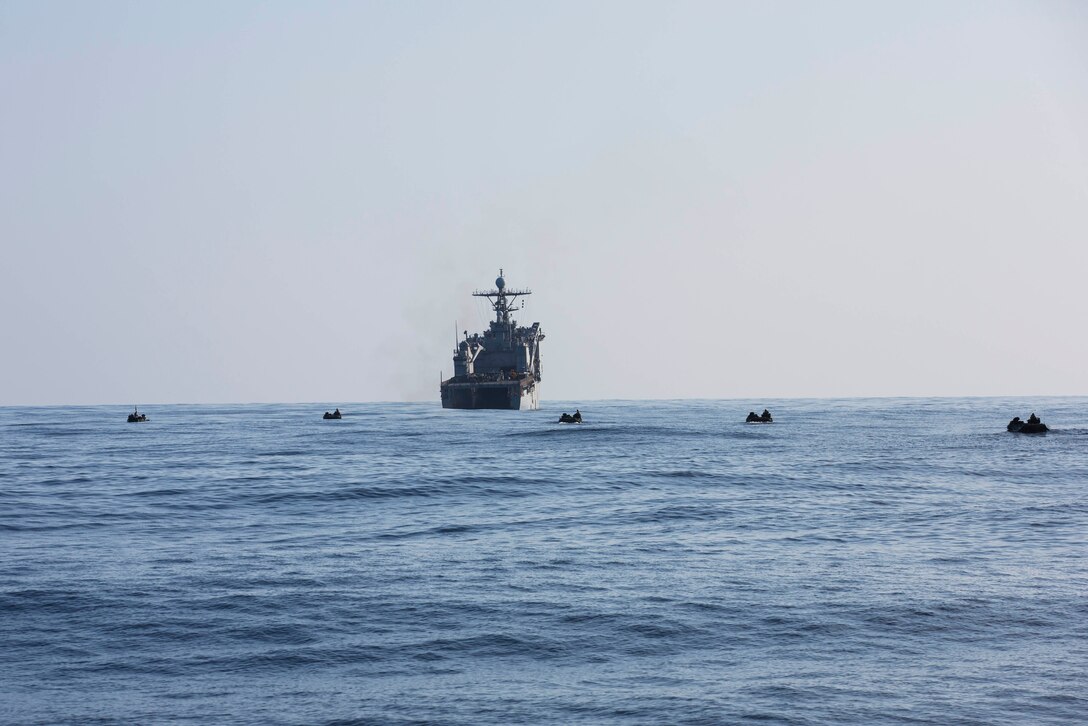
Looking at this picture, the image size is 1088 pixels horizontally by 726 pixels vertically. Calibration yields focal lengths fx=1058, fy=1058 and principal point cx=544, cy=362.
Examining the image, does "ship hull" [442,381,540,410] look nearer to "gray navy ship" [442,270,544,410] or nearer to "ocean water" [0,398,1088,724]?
"gray navy ship" [442,270,544,410]

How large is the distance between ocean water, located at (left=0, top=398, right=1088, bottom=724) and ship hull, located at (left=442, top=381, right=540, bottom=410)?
100687 millimetres

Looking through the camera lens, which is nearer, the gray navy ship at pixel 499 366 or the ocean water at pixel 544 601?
the ocean water at pixel 544 601

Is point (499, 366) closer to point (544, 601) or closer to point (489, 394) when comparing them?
point (489, 394)

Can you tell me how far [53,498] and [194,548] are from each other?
52.1 ft

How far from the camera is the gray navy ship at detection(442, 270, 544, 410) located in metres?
152

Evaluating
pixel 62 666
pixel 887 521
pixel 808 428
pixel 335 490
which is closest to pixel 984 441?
pixel 808 428

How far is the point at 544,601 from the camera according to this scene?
2280cm

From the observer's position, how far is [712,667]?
1802cm

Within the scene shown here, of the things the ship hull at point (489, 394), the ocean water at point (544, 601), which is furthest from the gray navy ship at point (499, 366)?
the ocean water at point (544, 601)

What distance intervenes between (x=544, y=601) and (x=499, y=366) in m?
144

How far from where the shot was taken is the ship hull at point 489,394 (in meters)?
150

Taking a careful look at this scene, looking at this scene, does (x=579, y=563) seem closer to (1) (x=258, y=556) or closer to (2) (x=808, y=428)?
(1) (x=258, y=556)

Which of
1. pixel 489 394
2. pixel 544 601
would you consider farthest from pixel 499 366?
pixel 544 601

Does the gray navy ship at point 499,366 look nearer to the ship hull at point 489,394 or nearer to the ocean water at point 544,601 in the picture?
the ship hull at point 489,394
